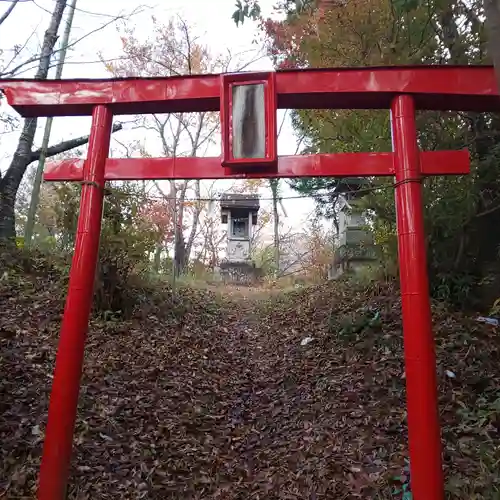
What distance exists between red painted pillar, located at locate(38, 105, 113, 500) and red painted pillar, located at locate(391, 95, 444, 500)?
238 centimetres

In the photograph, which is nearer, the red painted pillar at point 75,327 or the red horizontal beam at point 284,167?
the red painted pillar at point 75,327

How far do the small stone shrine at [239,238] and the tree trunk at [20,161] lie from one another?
808 cm

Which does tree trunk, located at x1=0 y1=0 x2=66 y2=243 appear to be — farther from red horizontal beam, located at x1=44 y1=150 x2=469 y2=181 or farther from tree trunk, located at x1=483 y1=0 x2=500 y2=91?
tree trunk, located at x1=483 y1=0 x2=500 y2=91

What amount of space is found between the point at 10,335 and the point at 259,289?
9.28 m

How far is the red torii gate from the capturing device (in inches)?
127

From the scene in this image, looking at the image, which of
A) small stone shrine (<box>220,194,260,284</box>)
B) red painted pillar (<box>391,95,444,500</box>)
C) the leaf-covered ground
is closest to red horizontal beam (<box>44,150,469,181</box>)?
red painted pillar (<box>391,95,444,500</box>)

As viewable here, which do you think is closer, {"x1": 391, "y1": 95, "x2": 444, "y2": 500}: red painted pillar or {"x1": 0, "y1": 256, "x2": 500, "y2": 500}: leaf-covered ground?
{"x1": 391, "y1": 95, "x2": 444, "y2": 500}: red painted pillar

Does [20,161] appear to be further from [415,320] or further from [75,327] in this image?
[415,320]

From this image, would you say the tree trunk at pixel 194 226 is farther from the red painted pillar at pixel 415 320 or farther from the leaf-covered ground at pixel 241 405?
the red painted pillar at pixel 415 320

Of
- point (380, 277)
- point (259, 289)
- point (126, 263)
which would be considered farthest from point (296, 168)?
point (259, 289)

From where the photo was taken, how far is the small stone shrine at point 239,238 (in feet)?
53.3

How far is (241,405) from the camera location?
5.49m

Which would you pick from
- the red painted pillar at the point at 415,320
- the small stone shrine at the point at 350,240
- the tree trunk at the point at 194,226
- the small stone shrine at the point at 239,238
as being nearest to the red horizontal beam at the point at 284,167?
the red painted pillar at the point at 415,320

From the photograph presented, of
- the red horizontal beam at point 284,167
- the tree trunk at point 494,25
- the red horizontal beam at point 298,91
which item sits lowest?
the red horizontal beam at point 284,167
